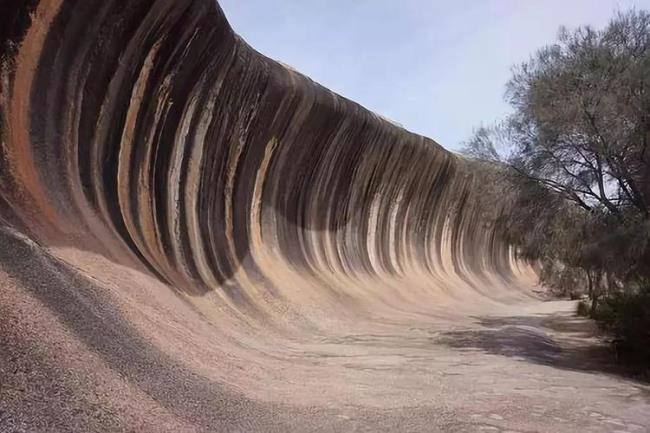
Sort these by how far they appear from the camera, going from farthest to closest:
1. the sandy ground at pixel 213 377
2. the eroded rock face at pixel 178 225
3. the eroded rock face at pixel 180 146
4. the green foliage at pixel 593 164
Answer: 1. the green foliage at pixel 593 164
2. the eroded rock face at pixel 180 146
3. the eroded rock face at pixel 178 225
4. the sandy ground at pixel 213 377

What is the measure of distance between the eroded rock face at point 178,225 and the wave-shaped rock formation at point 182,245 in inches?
1.3

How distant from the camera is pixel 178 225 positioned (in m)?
12.4

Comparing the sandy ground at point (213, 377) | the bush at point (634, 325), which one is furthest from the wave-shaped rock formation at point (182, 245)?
the bush at point (634, 325)

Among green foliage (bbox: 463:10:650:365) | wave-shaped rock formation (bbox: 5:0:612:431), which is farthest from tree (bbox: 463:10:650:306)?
wave-shaped rock formation (bbox: 5:0:612:431)

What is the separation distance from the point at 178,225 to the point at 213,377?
559 centimetres

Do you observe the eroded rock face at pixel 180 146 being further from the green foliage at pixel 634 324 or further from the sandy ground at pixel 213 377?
the green foliage at pixel 634 324

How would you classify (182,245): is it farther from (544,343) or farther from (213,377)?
(544,343)

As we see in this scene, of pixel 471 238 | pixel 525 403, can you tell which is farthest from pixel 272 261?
pixel 471 238

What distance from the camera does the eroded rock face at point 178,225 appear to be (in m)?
6.09

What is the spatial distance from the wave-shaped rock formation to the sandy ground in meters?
0.03

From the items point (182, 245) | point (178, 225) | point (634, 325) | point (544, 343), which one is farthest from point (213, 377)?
point (544, 343)

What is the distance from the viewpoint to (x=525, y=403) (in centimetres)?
759

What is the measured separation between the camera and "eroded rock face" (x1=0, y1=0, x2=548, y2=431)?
6.09 metres

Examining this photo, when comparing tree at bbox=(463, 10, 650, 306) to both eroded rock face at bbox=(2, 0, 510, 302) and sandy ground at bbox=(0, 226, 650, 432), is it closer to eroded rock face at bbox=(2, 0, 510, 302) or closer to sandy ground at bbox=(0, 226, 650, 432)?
sandy ground at bbox=(0, 226, 650, 432)
